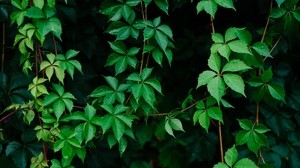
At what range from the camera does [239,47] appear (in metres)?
1.82

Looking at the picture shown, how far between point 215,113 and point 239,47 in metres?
0.31

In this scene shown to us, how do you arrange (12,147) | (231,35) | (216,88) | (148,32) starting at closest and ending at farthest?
(216,88) → (231,35) → (148,32) → (12,147)

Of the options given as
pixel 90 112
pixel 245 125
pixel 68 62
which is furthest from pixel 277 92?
pixel 68 62

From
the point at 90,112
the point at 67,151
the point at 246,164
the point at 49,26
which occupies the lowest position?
the point at 246,164

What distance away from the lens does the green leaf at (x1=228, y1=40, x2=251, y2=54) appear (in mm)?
1812

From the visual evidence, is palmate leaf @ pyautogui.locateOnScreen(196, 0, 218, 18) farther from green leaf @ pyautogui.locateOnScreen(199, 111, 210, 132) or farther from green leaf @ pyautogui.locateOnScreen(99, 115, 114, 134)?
green leaf @ pyautogui.locateOnScreen(99, 115, 114, 134)

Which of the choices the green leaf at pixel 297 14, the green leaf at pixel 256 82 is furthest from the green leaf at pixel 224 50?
the green leaf at pixel 297 14

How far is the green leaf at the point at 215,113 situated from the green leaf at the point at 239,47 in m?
0.27

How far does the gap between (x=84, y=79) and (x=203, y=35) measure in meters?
0.79

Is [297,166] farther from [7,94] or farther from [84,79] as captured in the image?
[7,94]

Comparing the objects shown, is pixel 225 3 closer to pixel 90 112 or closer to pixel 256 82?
pixel 256 82

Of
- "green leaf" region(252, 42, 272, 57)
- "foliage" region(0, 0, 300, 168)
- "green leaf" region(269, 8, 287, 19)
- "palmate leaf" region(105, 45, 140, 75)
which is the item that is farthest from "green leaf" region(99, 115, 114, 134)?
"green leaf" region(269, 8, 287, 19)

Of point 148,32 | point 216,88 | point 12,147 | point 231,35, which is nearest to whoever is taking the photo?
point 216,88

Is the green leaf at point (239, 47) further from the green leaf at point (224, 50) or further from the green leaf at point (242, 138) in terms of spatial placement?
the green leaf at point (242, 138)
